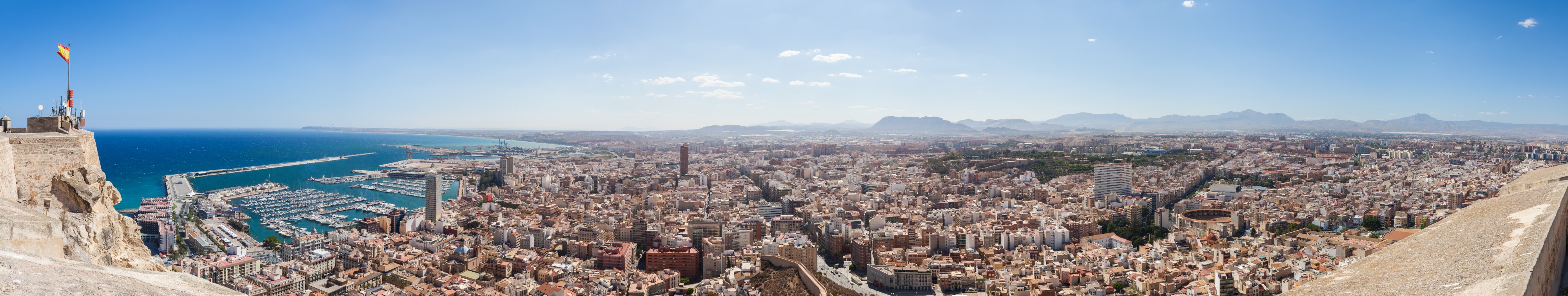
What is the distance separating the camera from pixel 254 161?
90.4 feet

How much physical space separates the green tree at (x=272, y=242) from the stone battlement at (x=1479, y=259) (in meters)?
11.5

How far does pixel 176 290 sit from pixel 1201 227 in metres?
11.3

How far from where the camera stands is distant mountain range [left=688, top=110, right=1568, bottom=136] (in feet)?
139

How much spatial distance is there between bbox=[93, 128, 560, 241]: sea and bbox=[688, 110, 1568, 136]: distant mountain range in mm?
24473

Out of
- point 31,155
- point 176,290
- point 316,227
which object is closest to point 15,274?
point 176,290

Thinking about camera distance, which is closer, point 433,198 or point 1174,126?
point 433,198

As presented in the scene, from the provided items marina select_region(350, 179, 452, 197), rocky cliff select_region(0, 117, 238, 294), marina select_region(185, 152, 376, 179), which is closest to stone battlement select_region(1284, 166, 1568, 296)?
rocky cliff select_region(0, 117, 238, 294)

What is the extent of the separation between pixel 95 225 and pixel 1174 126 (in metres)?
68.6

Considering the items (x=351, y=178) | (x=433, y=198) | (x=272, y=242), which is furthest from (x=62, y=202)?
(x=351, y=178)

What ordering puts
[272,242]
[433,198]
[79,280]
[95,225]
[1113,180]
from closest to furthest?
[79,280] < [95,225] < [272,242] < [433,198] < [1113,180]

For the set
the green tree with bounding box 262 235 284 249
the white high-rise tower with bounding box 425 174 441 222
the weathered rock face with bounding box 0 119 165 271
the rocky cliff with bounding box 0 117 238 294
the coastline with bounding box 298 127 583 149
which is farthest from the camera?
the coastline with bounding box 298 127 583 149

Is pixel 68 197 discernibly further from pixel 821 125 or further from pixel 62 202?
pixel 821 125

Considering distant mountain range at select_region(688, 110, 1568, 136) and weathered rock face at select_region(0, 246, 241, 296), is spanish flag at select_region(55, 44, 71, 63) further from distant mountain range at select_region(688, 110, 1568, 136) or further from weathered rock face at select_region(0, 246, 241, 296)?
distant mountain range at select_region(688, 110, 1568, 136)

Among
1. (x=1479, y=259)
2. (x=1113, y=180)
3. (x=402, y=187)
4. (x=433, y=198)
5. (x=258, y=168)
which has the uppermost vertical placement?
(x=1479, y=259)
